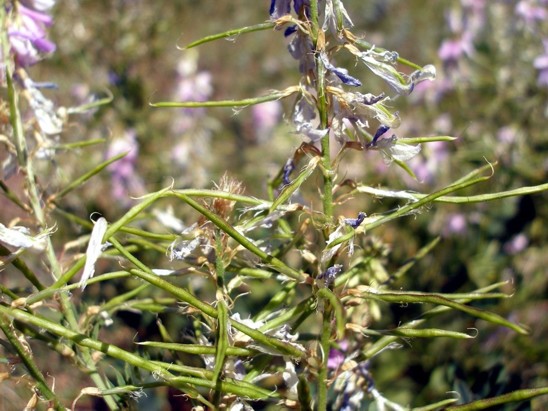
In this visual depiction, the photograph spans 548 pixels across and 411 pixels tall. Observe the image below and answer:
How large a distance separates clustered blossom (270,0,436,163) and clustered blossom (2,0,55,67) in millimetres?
397

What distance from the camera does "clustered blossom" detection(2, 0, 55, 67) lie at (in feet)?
3.07

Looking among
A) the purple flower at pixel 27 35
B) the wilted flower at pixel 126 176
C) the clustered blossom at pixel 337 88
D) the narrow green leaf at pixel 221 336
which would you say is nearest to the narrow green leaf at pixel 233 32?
the clustered blossom at pixel 337 88

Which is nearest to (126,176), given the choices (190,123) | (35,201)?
(190,123)

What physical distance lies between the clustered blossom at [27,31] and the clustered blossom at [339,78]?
1.30ft

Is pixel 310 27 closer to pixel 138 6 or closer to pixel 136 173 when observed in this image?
pixel 136 173

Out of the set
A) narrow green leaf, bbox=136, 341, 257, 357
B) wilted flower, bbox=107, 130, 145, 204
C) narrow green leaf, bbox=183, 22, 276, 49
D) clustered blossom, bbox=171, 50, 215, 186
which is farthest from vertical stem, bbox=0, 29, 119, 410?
clustered blossom, bbox=171, 50, 215, 186

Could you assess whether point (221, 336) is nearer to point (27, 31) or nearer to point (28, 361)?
point (28, 361)

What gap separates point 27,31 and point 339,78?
480mm

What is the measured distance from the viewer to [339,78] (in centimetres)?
68

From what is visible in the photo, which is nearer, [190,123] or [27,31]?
[27,31]

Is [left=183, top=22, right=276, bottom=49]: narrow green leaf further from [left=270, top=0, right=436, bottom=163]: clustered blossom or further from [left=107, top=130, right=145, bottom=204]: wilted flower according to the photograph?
[left=107, top=130, right=145, bottom=204]: wilted flower

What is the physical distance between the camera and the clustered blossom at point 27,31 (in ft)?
3.07

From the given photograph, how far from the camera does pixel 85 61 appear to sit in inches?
104

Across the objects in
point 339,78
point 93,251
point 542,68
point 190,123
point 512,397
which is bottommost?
point 190,123
